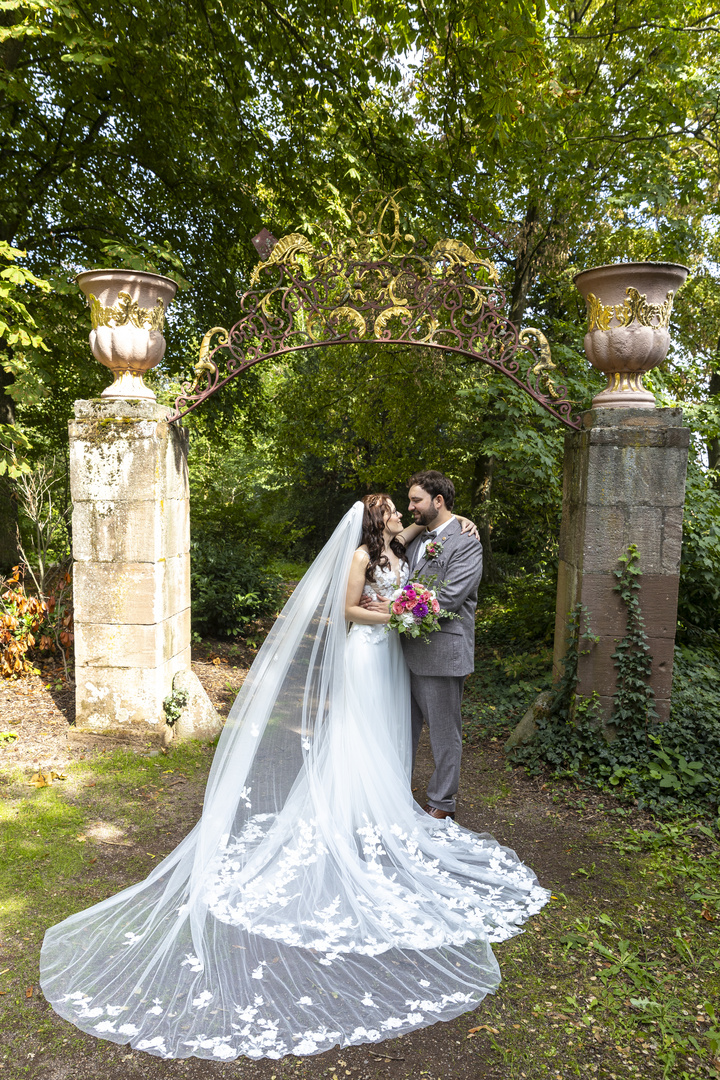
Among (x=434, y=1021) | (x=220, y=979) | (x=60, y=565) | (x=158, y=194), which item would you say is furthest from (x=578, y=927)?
(x=158, y=194)

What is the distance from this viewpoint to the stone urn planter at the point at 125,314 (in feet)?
16.2

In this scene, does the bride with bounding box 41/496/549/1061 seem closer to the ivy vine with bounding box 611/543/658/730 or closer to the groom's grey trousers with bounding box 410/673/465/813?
the groom's grey trousers with bounding box 410/673/465/813

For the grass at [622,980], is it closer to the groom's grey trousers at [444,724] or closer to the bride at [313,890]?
the bride at [313,890]

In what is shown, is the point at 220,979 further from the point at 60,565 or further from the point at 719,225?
the point at 719,225

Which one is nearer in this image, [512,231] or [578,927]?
[578,927]

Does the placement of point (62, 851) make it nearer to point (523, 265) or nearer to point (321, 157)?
point (321, 157)

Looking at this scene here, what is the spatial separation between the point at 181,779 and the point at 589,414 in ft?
13.4

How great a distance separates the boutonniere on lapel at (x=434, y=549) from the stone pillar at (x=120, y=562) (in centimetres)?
224

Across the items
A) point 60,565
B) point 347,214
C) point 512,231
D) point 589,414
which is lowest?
point 60,565

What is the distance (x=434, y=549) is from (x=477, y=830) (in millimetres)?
1827

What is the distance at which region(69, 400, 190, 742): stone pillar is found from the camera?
5.15m

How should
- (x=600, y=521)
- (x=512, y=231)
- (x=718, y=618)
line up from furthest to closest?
1. (x=512, y=231)
2. (x=718, y=618)
3. (x=600, y=521)

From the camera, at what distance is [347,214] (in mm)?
7875

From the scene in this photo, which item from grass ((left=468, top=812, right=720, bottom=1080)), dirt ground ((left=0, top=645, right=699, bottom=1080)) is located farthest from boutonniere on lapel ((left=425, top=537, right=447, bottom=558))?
grass ((left=468, top=812, right=720, bottom=1080))
